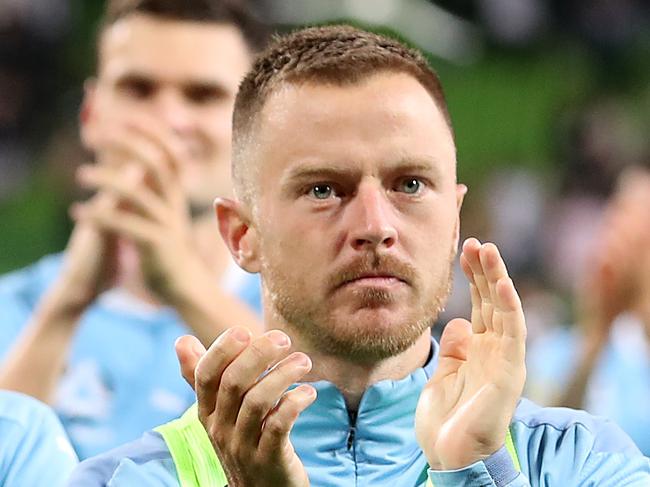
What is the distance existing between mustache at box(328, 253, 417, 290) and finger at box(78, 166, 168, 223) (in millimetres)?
1526

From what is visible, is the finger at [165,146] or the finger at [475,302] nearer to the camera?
the finger at [475,302]

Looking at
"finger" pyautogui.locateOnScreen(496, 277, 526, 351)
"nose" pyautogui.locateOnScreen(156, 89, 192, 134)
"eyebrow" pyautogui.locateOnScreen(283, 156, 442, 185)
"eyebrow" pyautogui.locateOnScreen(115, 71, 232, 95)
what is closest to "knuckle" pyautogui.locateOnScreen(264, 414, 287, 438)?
"finger" pyautogui.locateOnScreen(496, 277, 526, 351)

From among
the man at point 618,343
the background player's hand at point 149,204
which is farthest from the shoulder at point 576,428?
the man at point 618,343

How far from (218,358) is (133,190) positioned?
69.0 inches

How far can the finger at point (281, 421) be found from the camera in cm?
191

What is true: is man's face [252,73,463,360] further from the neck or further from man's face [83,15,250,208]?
man's face [83,15,250,208]

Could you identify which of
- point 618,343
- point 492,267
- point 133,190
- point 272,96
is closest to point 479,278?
point 492,267

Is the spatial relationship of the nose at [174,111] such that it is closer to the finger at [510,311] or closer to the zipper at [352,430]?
the zipper at [352,430]

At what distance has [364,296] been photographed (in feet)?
7.03

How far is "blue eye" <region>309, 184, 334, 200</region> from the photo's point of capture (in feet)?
7.22

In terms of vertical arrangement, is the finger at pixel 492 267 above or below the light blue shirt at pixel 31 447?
above

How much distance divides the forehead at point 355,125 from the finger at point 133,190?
4.36 ft

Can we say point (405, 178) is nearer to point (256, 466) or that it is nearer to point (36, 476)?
point (256, 466)

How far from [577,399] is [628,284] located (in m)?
0.43
